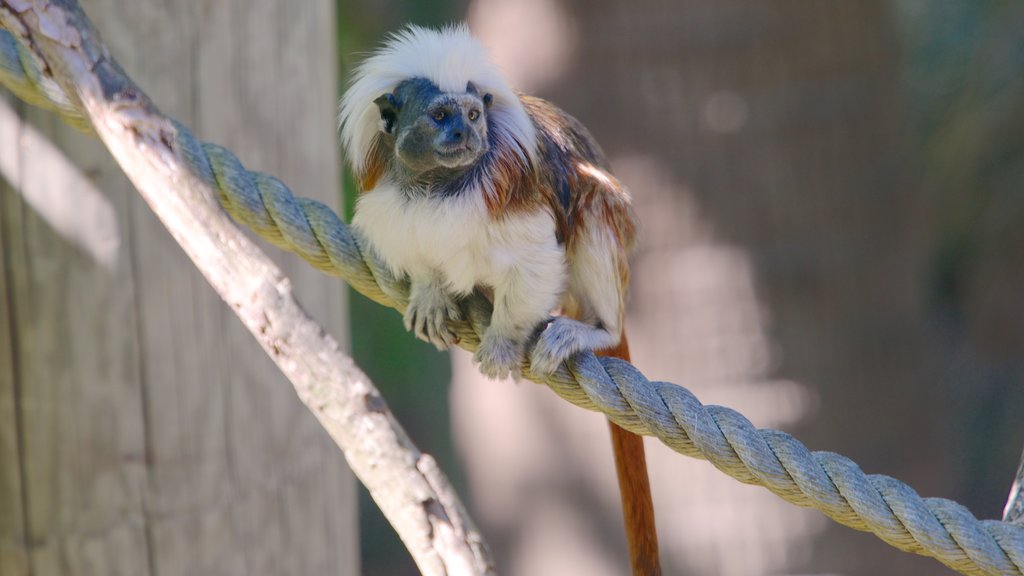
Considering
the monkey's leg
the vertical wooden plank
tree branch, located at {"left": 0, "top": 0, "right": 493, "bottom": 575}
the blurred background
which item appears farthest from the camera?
the blurred background

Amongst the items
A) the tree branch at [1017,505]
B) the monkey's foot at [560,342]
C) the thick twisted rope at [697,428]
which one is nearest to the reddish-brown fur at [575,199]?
the monkey's foot at [560,342]

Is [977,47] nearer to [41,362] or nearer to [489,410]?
[489,410]

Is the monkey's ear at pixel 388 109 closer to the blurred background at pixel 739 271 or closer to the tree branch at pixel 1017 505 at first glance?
the tree branch at pixel 1017 505

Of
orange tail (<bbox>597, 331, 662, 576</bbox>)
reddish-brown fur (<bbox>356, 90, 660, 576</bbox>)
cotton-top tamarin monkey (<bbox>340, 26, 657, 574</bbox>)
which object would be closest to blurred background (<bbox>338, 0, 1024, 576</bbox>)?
reddish-brown fur (<bbox>356, 90, 660, 576</bbox>)

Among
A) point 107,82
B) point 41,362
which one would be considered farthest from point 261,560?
point 107,82

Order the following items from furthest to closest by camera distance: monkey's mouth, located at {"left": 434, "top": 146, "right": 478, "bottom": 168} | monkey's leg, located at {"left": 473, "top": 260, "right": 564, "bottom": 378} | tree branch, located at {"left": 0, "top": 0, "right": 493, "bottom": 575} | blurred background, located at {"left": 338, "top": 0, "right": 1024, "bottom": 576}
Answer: blurred background, located at {"left": 338, "top": 0, "right": 1024, "bottom": 576} → monkey's leg, located at {"left": 473, "top": 260, "right": 564, "bottom": 378} → monkey's mouth, located at {"left": 434, "top": 146, "right": 478, "bottom": 168} → tree branch, located at {"left": 0, "top": 0, "right": 493, "bottom": 575}

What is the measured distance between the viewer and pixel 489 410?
492 cm

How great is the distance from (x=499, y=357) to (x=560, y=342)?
0.46ft

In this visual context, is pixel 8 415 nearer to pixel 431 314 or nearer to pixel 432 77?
pixel 431 314

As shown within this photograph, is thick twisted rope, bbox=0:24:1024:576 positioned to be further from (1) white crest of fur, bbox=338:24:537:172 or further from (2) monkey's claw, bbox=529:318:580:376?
(1) white crest of fur, bbox=338:24:537:172

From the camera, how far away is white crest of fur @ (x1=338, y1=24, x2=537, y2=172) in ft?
7.45

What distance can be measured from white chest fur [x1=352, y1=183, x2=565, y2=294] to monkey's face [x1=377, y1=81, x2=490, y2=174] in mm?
86

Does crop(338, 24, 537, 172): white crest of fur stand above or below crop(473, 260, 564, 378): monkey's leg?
above

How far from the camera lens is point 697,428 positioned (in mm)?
1986
